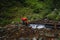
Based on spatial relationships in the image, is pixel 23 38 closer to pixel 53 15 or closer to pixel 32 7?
pixel 53 15

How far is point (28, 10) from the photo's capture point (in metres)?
8.53

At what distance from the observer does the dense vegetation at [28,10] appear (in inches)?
303

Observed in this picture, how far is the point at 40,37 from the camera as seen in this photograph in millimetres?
5082

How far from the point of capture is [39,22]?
269 inches

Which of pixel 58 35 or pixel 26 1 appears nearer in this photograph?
pixel 58 35

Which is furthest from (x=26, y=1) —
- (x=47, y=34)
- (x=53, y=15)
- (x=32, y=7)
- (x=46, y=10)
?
(x=47, y=34)

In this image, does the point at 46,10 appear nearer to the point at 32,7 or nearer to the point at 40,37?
the point at 32,7

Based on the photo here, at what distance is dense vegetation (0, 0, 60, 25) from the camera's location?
7.70 m

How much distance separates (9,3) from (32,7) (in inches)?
40.7

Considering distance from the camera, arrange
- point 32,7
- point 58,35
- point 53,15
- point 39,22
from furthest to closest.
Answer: point 32,7, point 53,15, point 39,22, point 58,35

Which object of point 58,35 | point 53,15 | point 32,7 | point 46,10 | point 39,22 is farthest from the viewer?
point 32,7

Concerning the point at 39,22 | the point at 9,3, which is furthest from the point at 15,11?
the point at 39,22

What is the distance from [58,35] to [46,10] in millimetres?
3192

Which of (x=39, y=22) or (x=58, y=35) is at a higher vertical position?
(x=58, y=35)
